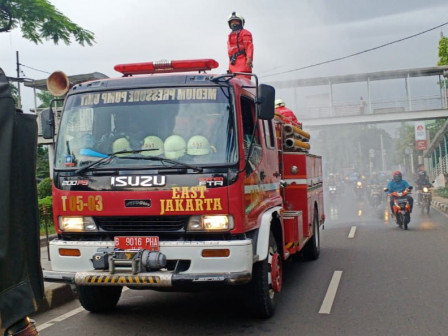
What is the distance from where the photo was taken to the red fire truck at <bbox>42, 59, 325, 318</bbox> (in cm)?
477

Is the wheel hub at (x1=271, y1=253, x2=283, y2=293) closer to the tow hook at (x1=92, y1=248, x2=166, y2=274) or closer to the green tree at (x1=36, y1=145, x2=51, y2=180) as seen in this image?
the tow hook at (x1=92, y1=248, x2=166, y2=274)

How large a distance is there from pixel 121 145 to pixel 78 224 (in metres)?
0.86

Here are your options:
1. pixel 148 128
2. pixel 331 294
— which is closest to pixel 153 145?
pixel 148 128

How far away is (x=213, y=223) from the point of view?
15.8ft

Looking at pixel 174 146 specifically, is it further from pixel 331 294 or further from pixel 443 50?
pixel 443 50

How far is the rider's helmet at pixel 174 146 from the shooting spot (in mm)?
4988

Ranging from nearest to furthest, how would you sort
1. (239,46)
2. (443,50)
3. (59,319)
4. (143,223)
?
(143,223)
(59,319)
(239,46)
(443,50)

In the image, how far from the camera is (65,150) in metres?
5.29

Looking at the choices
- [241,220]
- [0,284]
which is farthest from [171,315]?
[0,284]

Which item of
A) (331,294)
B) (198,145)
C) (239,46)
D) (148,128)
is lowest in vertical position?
(331,294)

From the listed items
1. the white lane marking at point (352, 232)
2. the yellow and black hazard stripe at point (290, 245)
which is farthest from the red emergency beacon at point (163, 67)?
the white lane marking at point (352, 232)

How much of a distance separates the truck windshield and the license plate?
0.67 meters

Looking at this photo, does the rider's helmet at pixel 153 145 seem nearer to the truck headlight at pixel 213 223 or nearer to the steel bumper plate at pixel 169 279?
the truck headlight at pixel 213 223

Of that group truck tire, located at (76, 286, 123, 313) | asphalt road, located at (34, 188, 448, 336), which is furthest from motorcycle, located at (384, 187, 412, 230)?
truck tire, located at (76, 286, 123, 313)
